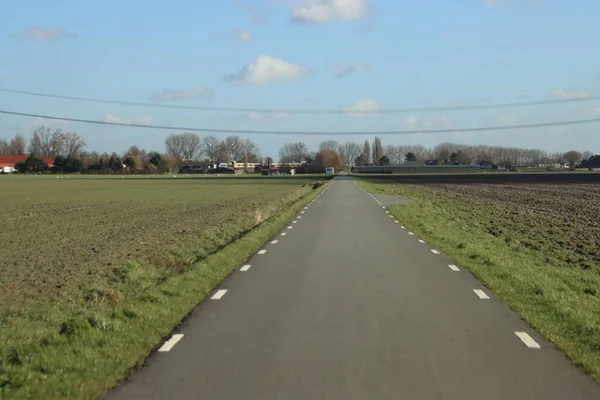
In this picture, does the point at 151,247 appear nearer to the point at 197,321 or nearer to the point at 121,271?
the point at 121,271

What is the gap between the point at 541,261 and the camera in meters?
16.3

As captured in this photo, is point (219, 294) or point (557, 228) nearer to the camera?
point (219, 294)

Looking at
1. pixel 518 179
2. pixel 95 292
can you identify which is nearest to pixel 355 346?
pixel 95 292

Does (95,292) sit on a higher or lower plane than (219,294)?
lower

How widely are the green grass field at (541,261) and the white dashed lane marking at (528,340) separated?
222 millimetres

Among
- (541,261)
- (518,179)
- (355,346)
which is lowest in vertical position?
(518,179)

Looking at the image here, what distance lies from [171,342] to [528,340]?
3977mm

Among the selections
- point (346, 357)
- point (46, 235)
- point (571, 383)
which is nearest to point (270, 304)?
point (346, 357)

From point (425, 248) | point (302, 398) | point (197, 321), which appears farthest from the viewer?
point (425, 248)

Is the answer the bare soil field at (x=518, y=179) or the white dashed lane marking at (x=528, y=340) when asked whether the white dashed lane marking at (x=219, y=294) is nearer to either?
the white dashed lane marking at (x=528, y=340)

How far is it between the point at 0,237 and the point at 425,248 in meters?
14.2

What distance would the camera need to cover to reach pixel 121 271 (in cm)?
1343

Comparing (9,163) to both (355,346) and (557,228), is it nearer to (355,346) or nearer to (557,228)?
(557,228)

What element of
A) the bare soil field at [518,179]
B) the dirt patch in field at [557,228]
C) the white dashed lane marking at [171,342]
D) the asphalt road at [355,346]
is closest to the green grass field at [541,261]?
the dirt patch in field at [557,228]
